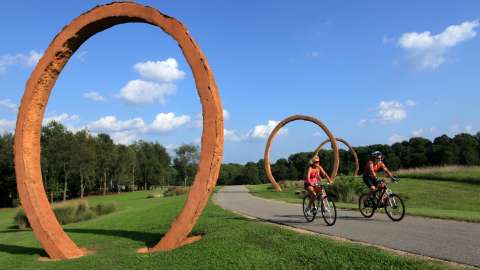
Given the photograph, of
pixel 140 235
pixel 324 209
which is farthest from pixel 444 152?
pixel 140 235

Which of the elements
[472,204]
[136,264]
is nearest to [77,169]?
[472,204]

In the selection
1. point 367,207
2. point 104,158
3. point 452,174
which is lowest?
point 367,207

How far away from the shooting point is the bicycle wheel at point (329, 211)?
1134cm

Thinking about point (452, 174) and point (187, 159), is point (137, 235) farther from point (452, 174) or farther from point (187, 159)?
point (187, 159)

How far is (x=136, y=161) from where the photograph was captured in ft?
266

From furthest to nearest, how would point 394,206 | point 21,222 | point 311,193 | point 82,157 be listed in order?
1. point 82,157
2. point 21,222
3. point 311,193
4. point 394,206

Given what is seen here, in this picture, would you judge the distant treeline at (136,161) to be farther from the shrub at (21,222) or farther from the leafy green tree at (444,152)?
the shrub at (21,222)

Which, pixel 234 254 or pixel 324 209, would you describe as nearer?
pixel 234 254

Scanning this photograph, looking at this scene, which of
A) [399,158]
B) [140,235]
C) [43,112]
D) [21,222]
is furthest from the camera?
[399,158]

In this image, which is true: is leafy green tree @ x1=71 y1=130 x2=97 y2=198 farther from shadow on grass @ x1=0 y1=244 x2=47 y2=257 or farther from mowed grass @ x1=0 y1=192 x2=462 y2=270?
mowed grass @ x1=0 y1=192 x2=462 y2=270

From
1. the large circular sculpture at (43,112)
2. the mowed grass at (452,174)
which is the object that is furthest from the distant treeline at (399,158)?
the large circular sculpture at (43,112)

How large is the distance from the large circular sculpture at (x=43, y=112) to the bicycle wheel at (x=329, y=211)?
3.36 meters

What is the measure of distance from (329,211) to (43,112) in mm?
8378

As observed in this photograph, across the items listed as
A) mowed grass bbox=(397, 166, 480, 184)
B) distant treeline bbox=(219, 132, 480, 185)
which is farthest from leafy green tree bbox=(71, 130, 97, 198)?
mowed grass bbox=(397, 166, 480, 184)
